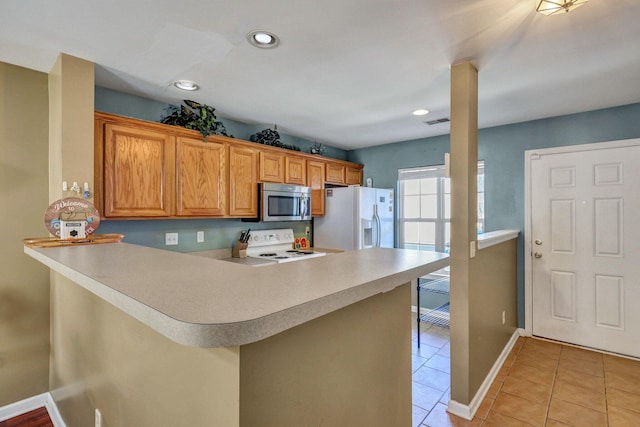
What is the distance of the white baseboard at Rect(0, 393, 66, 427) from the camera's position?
6.90 feet

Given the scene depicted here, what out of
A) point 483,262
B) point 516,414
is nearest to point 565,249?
point 483,262

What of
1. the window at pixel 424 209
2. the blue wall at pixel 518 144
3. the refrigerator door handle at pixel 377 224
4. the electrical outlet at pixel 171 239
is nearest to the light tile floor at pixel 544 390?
the blue wall at pixel 518 144

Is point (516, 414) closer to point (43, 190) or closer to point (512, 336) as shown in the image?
point (512, 336)

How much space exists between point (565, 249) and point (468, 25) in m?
2.74

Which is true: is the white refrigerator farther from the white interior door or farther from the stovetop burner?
the white interior door

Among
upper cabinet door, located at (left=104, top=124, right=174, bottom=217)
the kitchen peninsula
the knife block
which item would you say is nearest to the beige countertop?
the kitchen peninsula

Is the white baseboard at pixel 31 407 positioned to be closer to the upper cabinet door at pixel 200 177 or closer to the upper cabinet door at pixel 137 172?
the upper cabinet door at pixel 137 172

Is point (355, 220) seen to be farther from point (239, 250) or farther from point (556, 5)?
point (556, 5)

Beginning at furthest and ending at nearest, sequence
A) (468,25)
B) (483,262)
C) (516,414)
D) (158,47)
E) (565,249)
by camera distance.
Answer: (565,249)
(483,262)
(516,414)
(158,47)
(468,25)

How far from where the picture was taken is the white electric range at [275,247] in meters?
3.40

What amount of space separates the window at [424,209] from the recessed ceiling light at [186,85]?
300 cm

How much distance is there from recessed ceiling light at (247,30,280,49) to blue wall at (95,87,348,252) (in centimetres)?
147

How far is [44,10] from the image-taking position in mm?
1521

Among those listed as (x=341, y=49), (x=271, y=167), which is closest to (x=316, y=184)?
(x=271, y=167)
